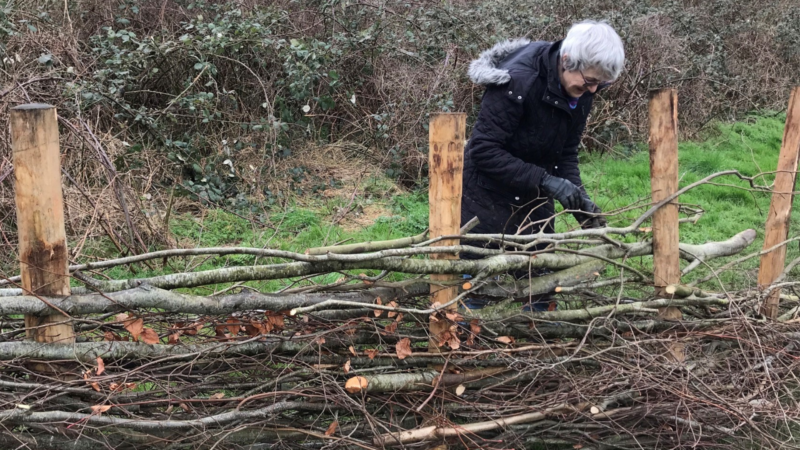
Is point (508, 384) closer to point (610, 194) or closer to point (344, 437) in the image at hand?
point (344, 437)

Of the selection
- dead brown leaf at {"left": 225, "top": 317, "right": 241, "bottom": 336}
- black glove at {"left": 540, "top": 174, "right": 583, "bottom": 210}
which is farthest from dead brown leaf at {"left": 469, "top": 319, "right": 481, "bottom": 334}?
dead brown leaf at {"left": 225, "top": 317, "right": 241, "bottom": 336}

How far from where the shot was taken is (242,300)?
2.60 m

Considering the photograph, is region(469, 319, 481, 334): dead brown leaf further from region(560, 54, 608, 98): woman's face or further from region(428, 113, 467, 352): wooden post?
region(560, 54, 608, 98): woman's face

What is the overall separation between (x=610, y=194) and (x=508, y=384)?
158 inches

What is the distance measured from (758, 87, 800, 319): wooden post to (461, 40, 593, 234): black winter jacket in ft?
3.84

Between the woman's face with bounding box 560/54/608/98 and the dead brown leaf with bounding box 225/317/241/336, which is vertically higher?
the woman's face with bounding box 560/54/608/98

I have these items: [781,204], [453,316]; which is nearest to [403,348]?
[453,316]

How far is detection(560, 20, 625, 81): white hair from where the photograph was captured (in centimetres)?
269

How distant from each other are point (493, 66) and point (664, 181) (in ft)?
3.08

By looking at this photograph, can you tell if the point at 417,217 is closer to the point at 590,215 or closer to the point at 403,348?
the point at 590,215

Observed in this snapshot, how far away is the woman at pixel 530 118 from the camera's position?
276cm

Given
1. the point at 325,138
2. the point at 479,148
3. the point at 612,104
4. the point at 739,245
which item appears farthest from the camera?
the point at 612,104

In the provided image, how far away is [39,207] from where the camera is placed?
231cm

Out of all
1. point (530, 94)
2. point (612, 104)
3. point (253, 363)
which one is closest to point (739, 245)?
point (530, 94)
